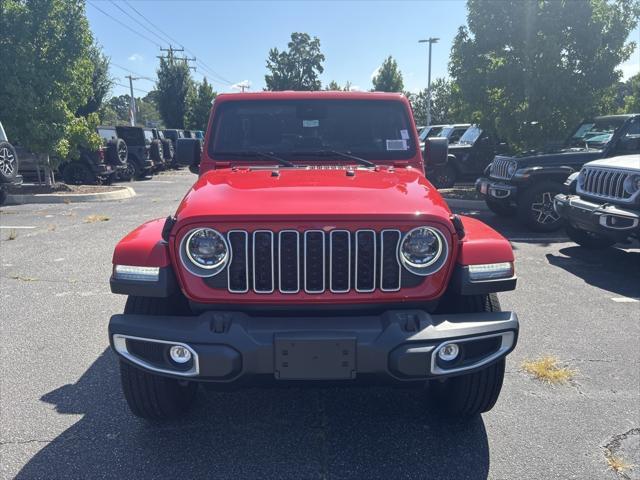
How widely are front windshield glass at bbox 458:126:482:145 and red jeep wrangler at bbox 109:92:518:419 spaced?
12209 millimetres

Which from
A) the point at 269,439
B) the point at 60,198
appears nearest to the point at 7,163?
the point at 60,198

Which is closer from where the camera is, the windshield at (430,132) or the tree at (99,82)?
the windshield at (430,132)

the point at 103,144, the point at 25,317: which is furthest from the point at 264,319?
the point at 103,144

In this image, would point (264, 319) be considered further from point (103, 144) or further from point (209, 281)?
point (103, 144)

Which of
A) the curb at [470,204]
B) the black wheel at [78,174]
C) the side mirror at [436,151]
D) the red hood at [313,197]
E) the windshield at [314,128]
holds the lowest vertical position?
the curb at [470,204]

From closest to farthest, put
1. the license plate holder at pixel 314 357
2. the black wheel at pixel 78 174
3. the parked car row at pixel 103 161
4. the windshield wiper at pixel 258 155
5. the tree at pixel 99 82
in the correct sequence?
the license plate holder at pixel 314 357
the windshield wiper at pixel 258 155
the parked car row at pixel 103 161
the black wheel at pixel 78 174
the tree at pixel 99 82

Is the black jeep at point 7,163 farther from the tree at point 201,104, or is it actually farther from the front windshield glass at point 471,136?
the tree at point 201,104

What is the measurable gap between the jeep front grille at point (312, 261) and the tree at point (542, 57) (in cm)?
1012

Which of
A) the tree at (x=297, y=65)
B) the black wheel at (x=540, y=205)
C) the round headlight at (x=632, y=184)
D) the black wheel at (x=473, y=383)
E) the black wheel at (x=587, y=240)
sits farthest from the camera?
the tree at (x=297, y=65)

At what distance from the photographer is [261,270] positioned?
2588mm

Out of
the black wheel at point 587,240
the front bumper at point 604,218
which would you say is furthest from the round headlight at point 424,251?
the black wheel at point 587,240

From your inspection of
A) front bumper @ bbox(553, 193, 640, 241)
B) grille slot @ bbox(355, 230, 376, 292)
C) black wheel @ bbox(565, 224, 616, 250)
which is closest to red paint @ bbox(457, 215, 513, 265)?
grille slot @ bbox(355, 230, 376, 292)

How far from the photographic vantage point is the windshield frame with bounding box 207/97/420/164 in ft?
13.0

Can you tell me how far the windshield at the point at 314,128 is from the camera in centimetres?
399
